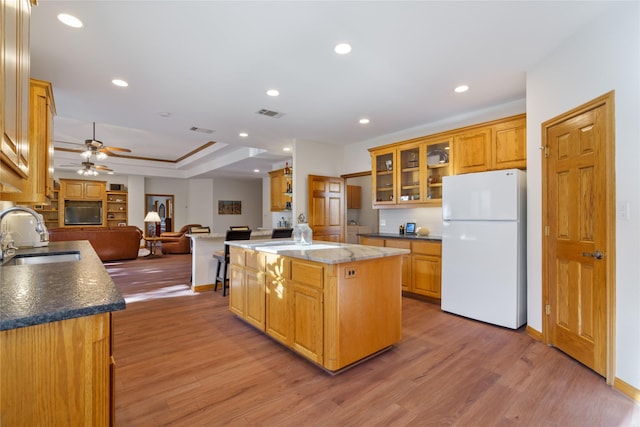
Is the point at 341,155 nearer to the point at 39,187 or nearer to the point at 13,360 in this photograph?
the point at 39,187

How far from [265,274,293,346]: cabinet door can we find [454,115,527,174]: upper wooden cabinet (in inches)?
109

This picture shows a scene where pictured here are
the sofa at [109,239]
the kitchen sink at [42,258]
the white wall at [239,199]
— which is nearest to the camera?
the kitchen sink at [42,258]

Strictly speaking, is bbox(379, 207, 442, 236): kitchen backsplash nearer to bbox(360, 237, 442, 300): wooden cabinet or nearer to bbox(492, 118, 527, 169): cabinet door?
bbox(360, 237, 442, 300): wooden cabinet

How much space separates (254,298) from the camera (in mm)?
3115

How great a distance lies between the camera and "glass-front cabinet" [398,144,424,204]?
4492 mm

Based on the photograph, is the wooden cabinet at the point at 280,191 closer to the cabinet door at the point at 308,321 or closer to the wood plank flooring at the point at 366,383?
the wood plank flooring at the point at 366,383

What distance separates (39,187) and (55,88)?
1.52 meters

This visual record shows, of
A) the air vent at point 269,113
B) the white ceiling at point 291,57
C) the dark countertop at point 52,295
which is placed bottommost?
the dark countertop at point 52,295

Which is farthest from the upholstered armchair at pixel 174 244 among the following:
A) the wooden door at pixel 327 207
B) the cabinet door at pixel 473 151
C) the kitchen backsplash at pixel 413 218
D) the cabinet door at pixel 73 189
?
the cabinet door at pixel 473 151

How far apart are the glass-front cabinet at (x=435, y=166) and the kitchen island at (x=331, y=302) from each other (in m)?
1.99

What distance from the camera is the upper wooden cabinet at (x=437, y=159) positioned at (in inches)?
139

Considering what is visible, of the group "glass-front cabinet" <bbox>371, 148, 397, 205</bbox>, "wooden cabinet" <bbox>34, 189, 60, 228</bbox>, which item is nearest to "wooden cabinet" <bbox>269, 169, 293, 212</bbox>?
"glass-front cabinet" <bbox>371, 148, 397, 205</bbox>

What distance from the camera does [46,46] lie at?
8.16 ft

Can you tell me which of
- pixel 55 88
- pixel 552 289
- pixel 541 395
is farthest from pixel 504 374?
pixel 55 88
